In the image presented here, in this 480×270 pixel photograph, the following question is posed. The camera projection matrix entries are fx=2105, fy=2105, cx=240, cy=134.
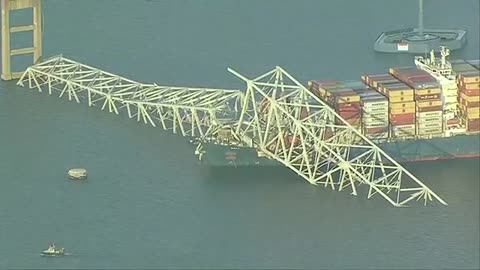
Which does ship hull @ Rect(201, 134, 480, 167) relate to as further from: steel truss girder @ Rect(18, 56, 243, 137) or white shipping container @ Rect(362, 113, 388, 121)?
steel truss girder @ Rect(18, 56, 243, 137)

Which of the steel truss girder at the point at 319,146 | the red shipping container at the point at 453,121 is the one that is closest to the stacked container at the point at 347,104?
the steel truss girder at the point at 319,146

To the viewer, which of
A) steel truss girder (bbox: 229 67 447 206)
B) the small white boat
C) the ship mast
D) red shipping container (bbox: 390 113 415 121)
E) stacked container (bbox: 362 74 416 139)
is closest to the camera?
steel truss girder (bbox: 229 67 447 206)

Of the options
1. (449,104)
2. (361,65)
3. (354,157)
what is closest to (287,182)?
(354,157)

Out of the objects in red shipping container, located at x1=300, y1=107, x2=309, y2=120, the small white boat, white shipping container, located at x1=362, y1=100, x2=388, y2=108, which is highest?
white shipping container, located at x1=362, y1=100, x2=388, y2=108

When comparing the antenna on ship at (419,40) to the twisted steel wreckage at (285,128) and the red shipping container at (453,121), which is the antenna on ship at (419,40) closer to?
the twisted steel wreckage at (285,128)

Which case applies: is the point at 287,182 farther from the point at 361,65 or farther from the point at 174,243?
the point at 361,65

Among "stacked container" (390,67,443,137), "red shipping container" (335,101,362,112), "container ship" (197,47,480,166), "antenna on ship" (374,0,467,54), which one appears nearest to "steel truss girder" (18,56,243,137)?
"container ship" (197,47,480,166)

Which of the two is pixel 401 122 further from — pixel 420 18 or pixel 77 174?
pixel 420 18
